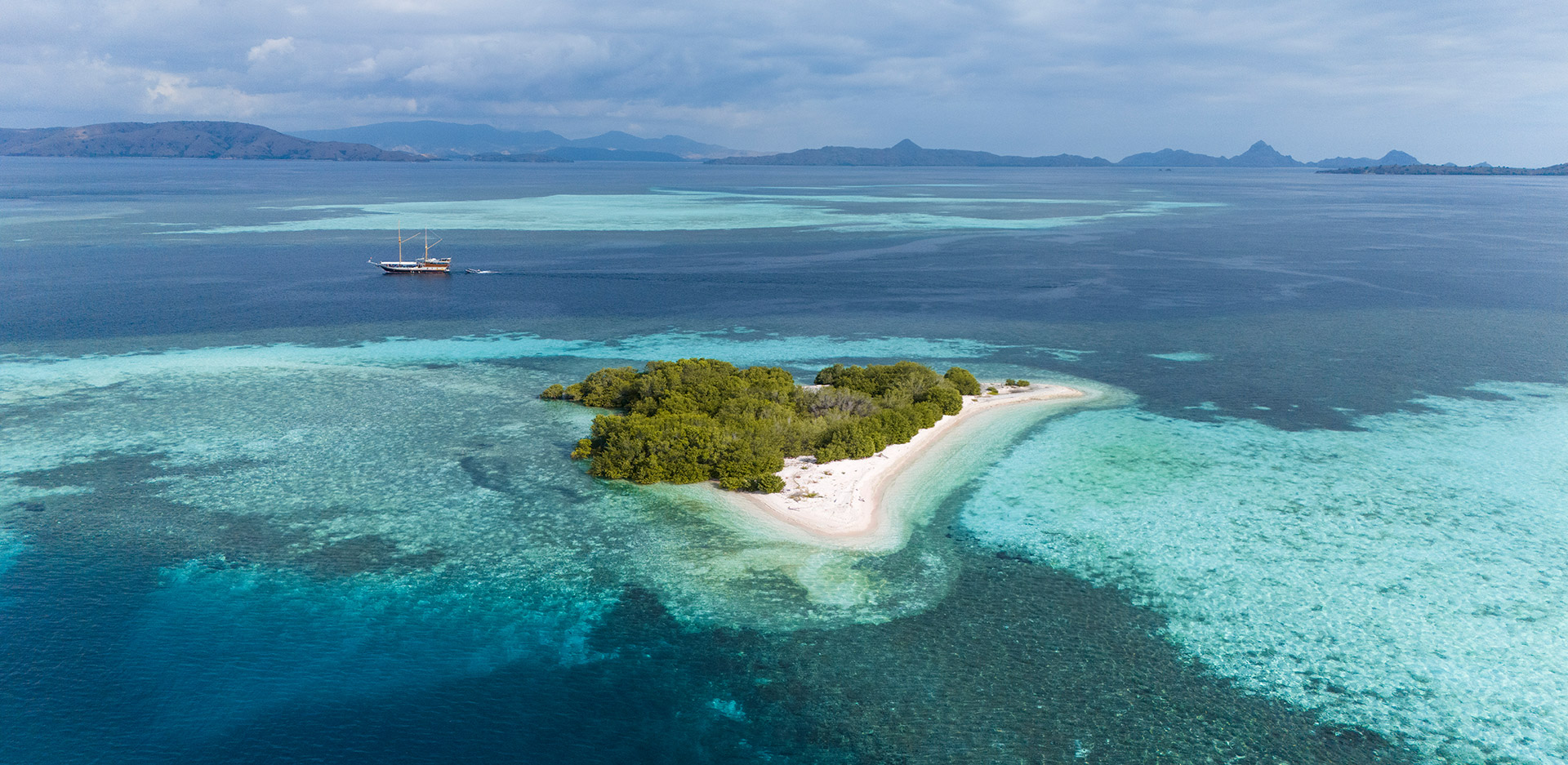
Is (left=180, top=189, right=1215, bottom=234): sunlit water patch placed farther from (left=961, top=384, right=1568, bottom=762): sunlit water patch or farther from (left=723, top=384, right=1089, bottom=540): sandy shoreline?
(left=723, top=384, right=1089, bottom=540): sandy shoreline

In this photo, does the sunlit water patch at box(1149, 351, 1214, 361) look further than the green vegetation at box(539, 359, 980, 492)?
Yes

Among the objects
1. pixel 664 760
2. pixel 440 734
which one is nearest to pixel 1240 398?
pixel 664 760

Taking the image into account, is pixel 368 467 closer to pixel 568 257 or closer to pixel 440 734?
pixel 440 734

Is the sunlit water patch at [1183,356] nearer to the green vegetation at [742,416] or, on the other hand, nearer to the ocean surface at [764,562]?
the ocean surface at [764,562]

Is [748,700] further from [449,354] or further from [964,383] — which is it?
[449,354]

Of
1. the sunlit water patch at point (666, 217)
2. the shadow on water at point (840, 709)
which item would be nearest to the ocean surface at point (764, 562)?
the shadow on water at point (840, 709)

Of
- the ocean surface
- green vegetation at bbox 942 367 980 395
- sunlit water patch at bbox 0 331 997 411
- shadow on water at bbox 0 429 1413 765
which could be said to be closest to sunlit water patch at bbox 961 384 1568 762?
the ocean surface
